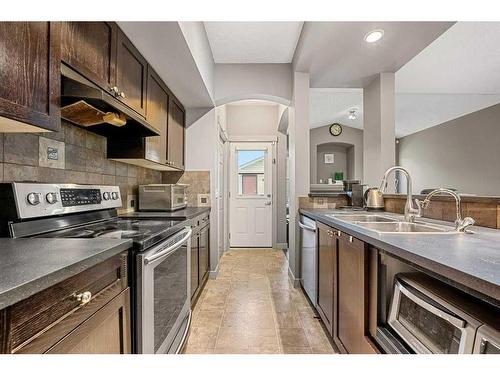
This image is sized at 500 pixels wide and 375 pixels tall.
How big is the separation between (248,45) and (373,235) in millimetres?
2502

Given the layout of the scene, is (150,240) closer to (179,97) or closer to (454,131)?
(179,97)

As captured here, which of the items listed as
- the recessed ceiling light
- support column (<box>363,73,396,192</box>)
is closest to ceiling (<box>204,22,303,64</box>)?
the recessed ceiling light

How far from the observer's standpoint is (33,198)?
4.02 ft

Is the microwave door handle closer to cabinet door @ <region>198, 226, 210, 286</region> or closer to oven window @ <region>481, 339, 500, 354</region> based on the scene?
oven window @ <region>481, 339, 500, 354</region>

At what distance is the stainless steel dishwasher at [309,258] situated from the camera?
226 cm

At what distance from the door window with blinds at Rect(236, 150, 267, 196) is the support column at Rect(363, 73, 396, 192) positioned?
2.26 metres

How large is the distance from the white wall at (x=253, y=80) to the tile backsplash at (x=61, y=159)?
63.4 inches

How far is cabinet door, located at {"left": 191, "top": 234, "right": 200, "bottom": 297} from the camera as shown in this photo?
229 cm

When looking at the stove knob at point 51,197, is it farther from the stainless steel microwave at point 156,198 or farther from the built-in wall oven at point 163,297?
the stainless steel microwave at point 156,198

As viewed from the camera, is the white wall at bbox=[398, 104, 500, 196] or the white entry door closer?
the white wall at bbox=[398, 104, 500, 196]

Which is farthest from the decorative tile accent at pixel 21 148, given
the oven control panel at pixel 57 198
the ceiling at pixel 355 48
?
the ceiling at pixel 355 48

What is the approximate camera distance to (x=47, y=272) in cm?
65

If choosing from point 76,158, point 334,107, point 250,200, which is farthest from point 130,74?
point 334,107
